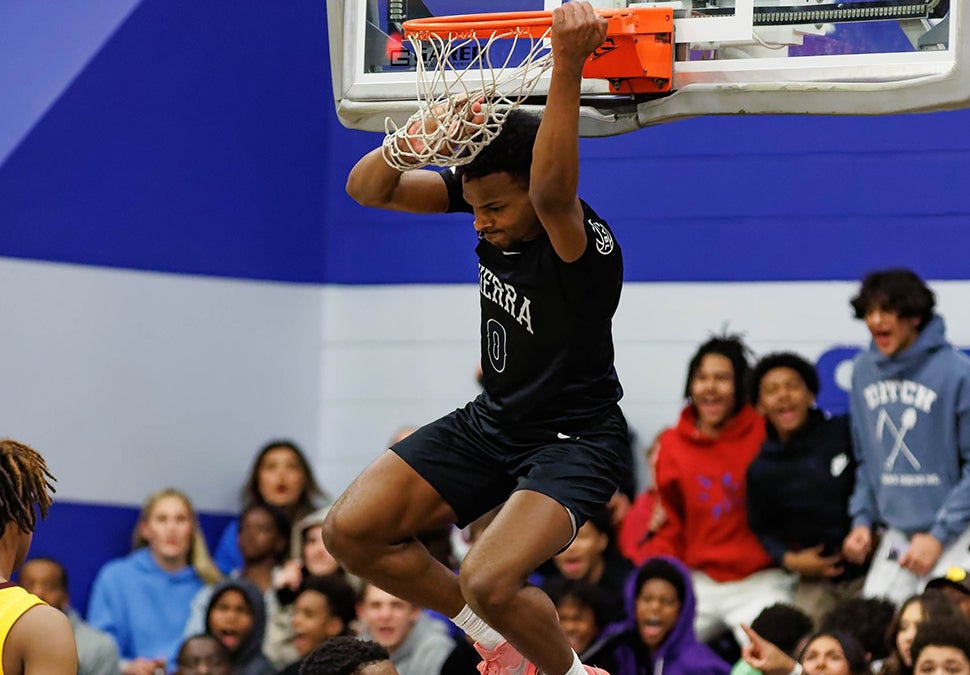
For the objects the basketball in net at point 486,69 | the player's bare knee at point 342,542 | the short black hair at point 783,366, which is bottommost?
the player's bare knee at point 342,542

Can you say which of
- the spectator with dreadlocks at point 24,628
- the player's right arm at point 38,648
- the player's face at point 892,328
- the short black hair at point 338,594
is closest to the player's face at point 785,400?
the player's face at point 892,328

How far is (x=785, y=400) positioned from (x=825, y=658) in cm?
171

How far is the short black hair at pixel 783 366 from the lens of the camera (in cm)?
829

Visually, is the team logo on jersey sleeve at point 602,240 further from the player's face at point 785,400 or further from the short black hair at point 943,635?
the player's face at point 785,400

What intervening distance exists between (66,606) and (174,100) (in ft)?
10.2

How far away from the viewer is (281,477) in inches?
397

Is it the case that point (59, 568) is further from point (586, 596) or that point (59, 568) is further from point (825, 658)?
point (825, 658)

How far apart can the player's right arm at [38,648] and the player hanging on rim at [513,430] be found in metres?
1.13

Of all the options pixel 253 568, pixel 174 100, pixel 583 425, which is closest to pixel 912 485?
pixel 583 425

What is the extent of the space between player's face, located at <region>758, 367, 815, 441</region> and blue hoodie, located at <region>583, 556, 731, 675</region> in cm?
92

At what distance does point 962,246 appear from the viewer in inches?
372

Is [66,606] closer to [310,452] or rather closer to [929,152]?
[310,452]

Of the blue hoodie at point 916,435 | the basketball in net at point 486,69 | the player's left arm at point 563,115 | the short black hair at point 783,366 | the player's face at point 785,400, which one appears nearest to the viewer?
the player's left arm at point 563,115

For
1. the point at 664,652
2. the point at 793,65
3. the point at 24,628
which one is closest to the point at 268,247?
the point at 664,652
